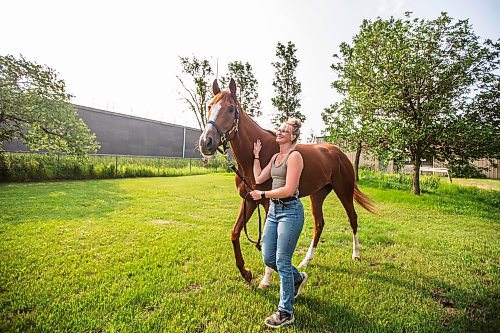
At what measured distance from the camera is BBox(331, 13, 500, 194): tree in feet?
27.4

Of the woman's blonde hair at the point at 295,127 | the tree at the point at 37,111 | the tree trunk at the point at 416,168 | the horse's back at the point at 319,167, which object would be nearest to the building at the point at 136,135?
the tree at the point at 37,111

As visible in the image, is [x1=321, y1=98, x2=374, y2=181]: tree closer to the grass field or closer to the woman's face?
the grass field

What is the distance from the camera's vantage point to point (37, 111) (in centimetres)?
1111

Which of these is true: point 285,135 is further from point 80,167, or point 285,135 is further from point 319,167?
point 80,167

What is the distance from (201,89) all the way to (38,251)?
2697cm

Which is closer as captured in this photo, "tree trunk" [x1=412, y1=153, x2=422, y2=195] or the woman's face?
the woman's face

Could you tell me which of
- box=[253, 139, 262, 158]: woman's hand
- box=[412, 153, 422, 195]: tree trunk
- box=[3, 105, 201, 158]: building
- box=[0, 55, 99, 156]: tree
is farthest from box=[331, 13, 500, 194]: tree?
box=[3, 105, 201, 158]: building

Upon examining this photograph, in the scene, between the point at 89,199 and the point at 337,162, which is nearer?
the point at 337,162

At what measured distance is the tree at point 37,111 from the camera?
32.8ft

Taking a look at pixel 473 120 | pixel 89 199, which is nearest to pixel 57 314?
pixel 89 199

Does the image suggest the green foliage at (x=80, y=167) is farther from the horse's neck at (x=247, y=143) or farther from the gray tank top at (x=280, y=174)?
the gray tank top at (x=280, y=174)

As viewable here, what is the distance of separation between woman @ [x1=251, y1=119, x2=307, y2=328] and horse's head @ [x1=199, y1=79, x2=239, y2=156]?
62 centimetres

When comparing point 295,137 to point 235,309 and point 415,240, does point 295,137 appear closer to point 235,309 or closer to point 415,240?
point 235,309

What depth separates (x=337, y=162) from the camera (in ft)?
13.7
